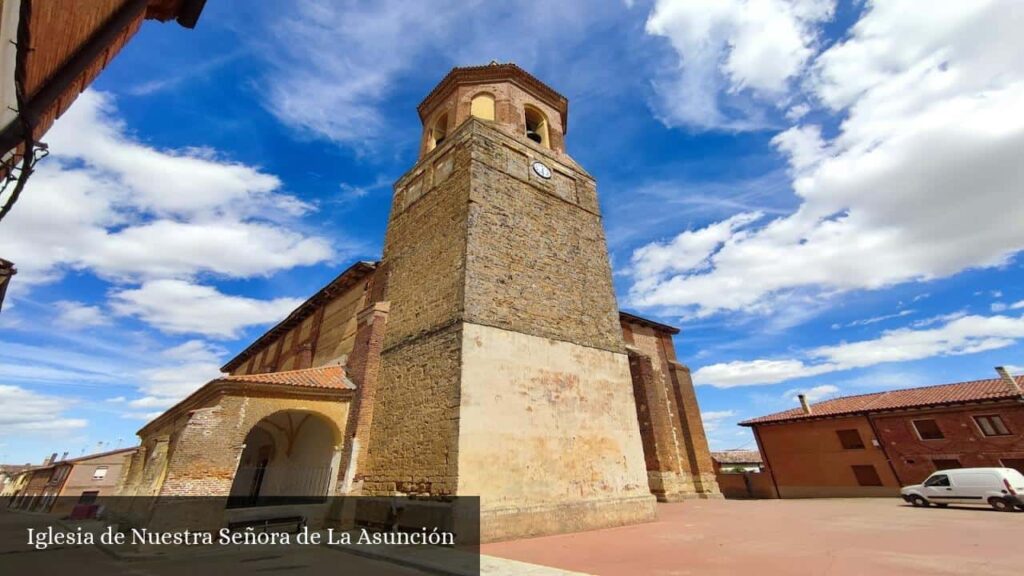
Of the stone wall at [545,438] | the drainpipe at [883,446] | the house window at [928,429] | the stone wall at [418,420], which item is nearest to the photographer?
the stone wall at [545,438]

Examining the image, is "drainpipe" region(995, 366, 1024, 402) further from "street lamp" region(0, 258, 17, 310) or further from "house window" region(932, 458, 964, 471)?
"street lamp" region(0, 258, 17, 310)

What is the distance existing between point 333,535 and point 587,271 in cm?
908

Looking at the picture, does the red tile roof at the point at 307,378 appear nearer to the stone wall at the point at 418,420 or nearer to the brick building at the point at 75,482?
the stone wall at the point at 418,420

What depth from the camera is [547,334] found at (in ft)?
34.2

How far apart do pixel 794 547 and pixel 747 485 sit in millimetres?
19883

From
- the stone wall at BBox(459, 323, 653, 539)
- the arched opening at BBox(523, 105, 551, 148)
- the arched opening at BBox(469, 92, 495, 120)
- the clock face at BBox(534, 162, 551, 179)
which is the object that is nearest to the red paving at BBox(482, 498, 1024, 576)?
the stone wall at BBox(459, 323, 653, 539)

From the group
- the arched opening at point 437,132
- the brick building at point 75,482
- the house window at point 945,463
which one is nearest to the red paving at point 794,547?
the house window at point 945,463

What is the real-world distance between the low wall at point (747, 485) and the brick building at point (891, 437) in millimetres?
621

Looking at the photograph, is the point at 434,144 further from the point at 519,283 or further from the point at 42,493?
the point at 42,493

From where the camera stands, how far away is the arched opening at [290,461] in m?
10.9

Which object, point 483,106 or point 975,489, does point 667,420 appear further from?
point 483,106

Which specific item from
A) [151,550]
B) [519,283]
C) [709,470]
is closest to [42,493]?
[151,550]

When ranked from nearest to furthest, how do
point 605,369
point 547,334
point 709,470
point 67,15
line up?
point 67,15
point 547,334
point 605,369
point 709,470

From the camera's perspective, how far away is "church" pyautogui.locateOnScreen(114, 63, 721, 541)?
8641mm
